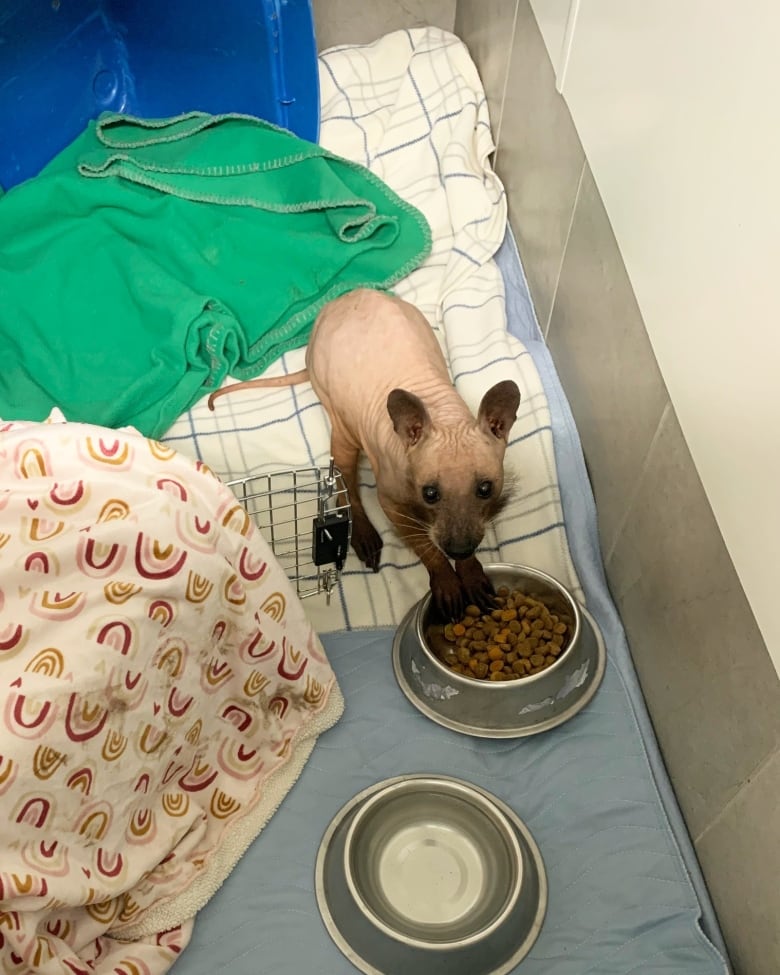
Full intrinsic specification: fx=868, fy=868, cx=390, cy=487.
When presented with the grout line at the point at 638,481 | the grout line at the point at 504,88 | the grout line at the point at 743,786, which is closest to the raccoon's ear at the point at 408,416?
the grout line at the point at 638,481

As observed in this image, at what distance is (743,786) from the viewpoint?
1.25 meters

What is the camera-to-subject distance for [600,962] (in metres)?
1.31

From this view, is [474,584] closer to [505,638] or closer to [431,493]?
[505,638]

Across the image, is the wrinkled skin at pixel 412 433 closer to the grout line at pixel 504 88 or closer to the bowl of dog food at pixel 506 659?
the bowl of dog food at pixel 506 659

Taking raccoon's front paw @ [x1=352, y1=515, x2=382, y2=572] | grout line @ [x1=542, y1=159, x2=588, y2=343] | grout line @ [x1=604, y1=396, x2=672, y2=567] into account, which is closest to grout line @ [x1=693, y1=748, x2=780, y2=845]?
grout line @ [x1=604, y1=396, x2=672, y2=567]

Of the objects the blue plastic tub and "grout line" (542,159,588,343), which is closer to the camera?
"grout line" (542,159,588,343)

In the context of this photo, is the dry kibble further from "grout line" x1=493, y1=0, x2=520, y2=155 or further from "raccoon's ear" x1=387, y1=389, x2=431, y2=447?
"grout line" x1=493, y1=0, x2=520, y2=155

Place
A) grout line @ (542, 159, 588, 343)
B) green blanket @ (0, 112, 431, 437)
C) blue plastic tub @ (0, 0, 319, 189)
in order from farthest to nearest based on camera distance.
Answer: blue plastic tub @ (0, 0, 319, 189), green blanket @ (0, 112, 431, 437), grout line @ (542, 159, 588, 343)

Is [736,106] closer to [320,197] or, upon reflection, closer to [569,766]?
[569,766]

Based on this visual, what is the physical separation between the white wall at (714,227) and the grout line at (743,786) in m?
0.27

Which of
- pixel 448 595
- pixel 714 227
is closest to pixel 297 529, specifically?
pixel 448 595

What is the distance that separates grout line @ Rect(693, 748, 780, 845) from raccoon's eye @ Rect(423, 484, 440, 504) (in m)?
0.62

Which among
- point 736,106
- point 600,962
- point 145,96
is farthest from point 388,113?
point 600,962

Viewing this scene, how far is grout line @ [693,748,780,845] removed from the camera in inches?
45.8
